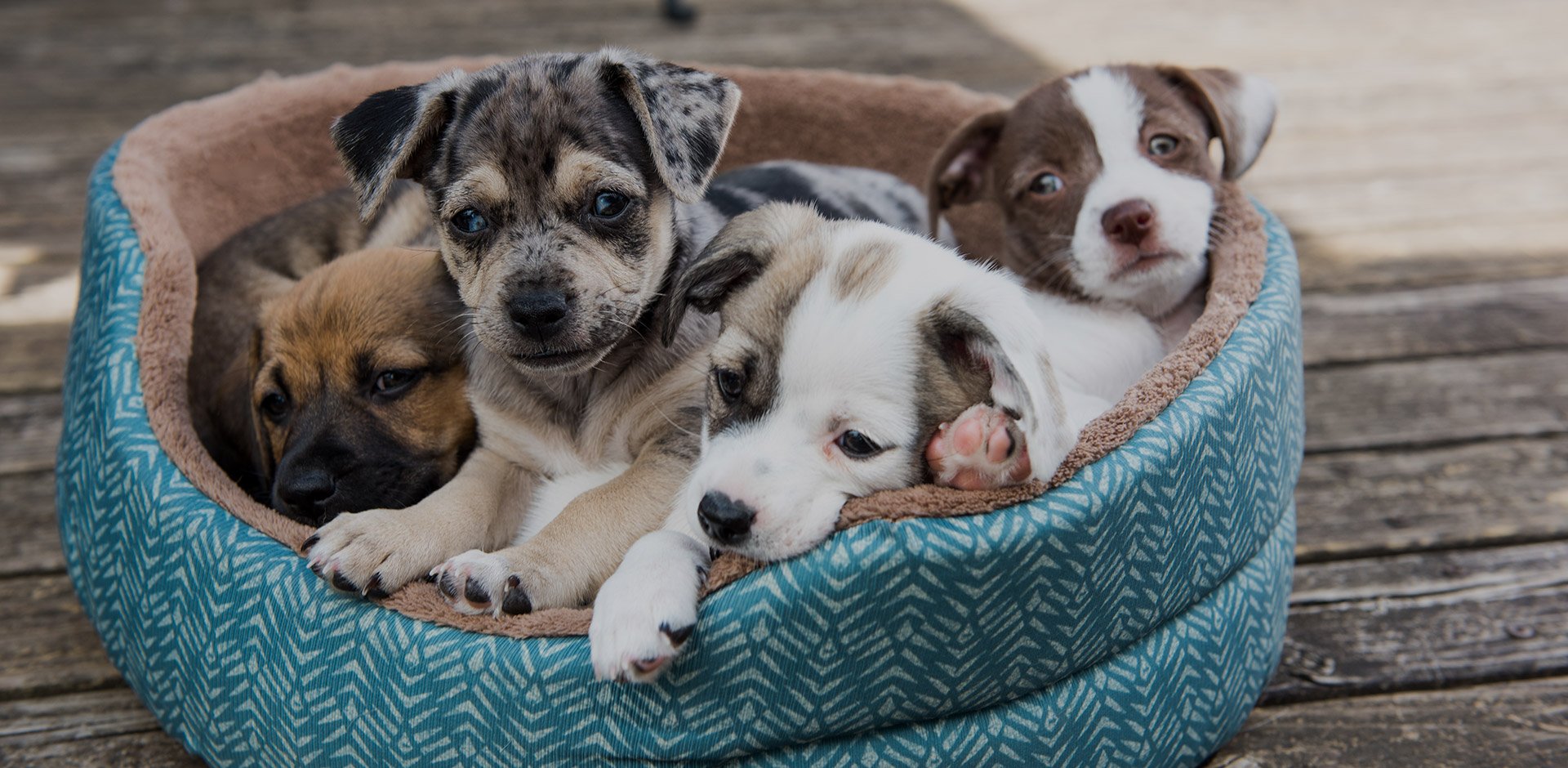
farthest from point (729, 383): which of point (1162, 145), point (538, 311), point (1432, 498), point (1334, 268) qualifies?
point (1334, 268)

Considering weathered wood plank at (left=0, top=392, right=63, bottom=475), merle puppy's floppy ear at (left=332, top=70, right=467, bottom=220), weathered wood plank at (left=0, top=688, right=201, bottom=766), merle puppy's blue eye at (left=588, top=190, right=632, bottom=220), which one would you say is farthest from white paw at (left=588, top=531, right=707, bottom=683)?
weathered wood plank at (left=0, top=392, right=63, bottom=475)

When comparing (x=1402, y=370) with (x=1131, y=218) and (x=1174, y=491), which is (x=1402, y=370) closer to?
(x=1131, y=218)

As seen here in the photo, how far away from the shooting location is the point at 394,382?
358 centimetres

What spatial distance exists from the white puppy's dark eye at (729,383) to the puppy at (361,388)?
3.42ft

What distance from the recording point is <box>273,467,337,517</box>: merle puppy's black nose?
10.8ft

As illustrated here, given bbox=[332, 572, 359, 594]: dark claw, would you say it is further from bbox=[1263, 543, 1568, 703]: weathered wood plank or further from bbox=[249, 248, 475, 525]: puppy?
bbox=[1263, 543, 1568, 703]: weathered wood plank

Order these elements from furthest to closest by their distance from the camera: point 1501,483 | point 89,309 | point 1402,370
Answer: point 1402,370, point 1501,483, point 89,309

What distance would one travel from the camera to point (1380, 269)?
6.17m

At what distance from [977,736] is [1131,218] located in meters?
1.58

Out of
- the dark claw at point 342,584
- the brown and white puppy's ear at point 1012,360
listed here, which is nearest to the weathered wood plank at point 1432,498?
the brown and white puppy's ear at point 1012,360

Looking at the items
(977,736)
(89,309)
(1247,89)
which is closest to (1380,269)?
(1247,89)

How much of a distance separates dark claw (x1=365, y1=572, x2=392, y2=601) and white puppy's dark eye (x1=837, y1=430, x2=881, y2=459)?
106cm

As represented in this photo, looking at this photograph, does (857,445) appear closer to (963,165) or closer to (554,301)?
(554,301)

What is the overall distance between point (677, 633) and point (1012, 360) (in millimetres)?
843
